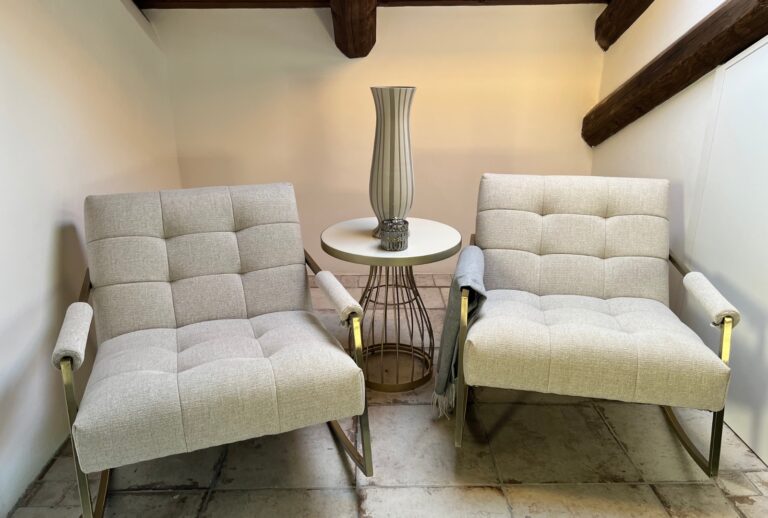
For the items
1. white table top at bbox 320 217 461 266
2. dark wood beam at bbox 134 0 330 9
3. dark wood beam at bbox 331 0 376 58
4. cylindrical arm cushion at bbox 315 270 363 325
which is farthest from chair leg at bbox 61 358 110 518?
dark wood beam at bbox 134 0 330 9

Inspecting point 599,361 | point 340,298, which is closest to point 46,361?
point 340,298

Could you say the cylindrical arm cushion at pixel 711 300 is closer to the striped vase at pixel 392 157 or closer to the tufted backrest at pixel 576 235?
the tufted backrest at pixel 576 235

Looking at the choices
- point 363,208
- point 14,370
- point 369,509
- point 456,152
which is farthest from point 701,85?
point 14,370

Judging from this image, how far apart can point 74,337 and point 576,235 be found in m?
1.69

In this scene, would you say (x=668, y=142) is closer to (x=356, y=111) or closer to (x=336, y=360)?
(x=356, y=111)

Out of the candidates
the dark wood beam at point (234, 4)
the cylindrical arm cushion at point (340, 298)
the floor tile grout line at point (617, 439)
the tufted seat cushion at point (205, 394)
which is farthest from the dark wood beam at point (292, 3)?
the floor tile grout line at point (617, 439)

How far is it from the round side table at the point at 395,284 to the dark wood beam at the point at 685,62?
111 centimetres

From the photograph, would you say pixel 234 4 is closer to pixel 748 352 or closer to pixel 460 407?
pixel 460 407

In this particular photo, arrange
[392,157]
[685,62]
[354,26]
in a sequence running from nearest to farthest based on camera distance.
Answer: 1. [392,157]
2. [685,62]
3. [354,26]

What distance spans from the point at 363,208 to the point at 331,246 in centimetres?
121

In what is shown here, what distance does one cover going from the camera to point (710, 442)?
159 centimetres

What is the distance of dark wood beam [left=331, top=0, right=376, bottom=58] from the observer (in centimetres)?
234

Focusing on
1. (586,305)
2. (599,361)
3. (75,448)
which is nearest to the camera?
(75,448)

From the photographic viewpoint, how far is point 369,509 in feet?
4.81
